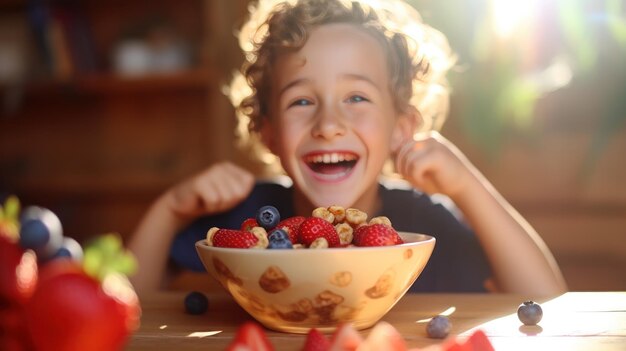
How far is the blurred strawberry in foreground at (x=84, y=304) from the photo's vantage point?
412 millimetres

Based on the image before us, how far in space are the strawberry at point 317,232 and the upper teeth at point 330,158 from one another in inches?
18.2

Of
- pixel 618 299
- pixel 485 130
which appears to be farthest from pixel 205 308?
pixel 485 130

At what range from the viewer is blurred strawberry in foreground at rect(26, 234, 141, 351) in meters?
0.41

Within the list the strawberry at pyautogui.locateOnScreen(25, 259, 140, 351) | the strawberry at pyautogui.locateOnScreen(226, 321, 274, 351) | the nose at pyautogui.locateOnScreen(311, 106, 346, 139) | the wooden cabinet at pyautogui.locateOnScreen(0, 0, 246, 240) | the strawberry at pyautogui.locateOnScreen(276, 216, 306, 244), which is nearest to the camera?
the strawberry at pyautogui.locateOnScreen(25, 259, 140, 351)

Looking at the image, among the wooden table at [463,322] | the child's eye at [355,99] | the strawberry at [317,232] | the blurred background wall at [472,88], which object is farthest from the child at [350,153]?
the blurred background wall at [472,88]

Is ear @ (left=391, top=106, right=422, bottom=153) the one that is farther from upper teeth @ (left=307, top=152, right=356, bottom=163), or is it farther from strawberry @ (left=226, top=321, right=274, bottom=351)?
strawberry @ (left=226, top=321, right=274, bottom=351)

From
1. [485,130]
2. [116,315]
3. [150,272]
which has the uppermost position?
[485,130]

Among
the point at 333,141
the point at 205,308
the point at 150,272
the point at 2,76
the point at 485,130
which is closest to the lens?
the point at 205,308

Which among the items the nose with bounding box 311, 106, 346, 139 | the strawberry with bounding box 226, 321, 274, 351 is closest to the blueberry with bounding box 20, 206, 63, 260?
the strawberry with bounding box 226, 321, 274, 351

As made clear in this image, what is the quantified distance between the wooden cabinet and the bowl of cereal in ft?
6.70

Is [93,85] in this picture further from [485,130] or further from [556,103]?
[556,103]

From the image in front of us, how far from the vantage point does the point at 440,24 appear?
8.91 ft

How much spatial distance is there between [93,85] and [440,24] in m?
1.30

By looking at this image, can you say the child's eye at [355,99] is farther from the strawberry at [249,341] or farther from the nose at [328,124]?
the strawberry at [249,341]
